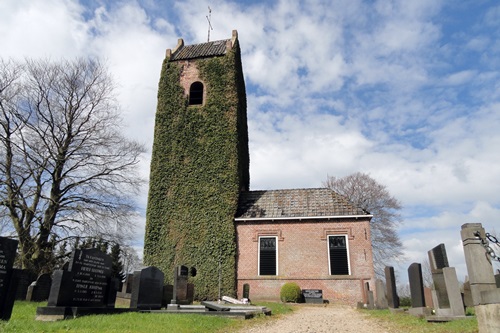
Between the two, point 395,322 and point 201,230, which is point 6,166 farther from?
point 395,322

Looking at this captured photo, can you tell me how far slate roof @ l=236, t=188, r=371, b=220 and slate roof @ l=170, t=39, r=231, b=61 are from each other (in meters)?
10.3

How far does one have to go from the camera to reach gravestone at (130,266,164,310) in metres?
12.2

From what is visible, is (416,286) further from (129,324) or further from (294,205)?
(294,205)

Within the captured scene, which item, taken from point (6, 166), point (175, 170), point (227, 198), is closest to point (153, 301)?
point (227, 198)

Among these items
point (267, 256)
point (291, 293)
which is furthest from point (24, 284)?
point (291, 293)

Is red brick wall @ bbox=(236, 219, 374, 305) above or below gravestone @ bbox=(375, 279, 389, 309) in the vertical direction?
above

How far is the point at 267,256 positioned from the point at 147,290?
8615 mm

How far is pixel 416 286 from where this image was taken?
1071 cm

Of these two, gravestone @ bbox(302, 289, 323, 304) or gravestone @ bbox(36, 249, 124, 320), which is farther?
gravestone @ bbox(302, 289, 323, 304)

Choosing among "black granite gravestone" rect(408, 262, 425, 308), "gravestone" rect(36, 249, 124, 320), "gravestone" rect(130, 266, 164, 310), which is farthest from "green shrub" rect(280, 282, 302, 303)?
"gravestone" rect(36, 249, 124, 320)

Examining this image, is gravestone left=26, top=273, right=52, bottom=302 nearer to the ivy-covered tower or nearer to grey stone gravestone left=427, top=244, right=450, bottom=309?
the ivy-covered tower

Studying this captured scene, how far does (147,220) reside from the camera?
71.1 feet

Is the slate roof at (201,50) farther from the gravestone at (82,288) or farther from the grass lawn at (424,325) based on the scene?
the grass lawn at (424,325)

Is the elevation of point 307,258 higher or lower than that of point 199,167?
lower
